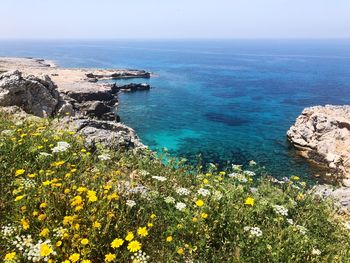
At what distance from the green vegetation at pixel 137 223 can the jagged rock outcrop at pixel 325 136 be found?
31328mm

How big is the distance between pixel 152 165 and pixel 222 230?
3.98 m

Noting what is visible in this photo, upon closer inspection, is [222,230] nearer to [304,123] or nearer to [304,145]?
[304,145]

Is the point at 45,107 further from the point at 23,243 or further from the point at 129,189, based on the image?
the point at 23,243

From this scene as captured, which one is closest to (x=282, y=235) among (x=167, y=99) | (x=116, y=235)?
(x=116, y=235)

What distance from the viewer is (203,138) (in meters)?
44.9

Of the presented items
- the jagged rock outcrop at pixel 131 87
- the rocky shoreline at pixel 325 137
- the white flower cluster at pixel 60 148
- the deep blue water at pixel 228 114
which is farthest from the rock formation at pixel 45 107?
the jagged rock outcrop at pixel 131 87

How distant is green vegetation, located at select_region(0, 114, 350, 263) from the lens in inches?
210

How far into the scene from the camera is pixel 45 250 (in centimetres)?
479

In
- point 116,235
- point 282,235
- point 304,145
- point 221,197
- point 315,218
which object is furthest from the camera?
point 304,145

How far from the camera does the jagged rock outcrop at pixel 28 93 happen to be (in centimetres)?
2298

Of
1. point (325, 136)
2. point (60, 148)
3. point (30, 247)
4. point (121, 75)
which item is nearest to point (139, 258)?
point (30, 247)

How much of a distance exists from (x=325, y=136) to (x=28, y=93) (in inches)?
1402

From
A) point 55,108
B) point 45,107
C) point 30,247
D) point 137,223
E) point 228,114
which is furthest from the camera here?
point 228,114

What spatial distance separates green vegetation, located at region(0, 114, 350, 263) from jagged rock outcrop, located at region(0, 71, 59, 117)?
594 inches
